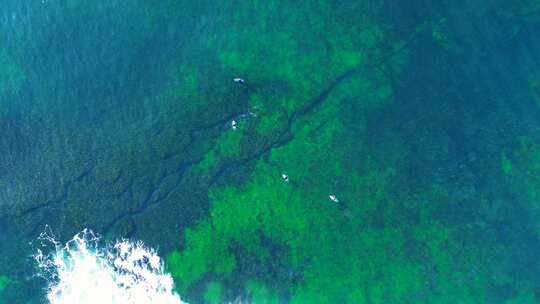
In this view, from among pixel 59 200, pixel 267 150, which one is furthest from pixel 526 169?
pixel 59 200

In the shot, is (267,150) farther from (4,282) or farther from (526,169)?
(4,282)

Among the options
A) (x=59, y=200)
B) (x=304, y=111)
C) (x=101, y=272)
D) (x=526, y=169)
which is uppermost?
(x=59, y=200)

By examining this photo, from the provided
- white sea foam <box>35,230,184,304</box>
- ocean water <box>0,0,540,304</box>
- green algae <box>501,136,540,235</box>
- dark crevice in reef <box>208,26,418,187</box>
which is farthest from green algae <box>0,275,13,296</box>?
green algae <box>501,136,540,235</box>

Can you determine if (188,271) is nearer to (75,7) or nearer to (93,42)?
(93,42)

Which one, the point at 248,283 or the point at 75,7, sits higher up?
the point at 75,7

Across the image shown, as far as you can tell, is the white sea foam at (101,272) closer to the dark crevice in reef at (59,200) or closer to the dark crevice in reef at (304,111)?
the dark crevice in reef at (59,200)

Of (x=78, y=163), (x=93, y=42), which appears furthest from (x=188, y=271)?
(x=93, y=42)

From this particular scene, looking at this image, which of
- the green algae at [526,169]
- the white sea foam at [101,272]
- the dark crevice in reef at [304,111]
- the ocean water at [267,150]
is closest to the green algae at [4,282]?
the ocean water at [267,150]
